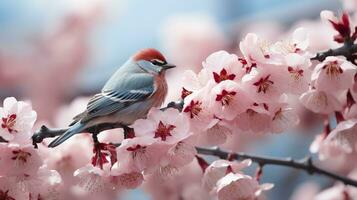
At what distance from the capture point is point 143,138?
105cm

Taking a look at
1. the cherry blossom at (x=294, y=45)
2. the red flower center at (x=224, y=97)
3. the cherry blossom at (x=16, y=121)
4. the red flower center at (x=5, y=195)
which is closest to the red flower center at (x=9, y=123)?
the cherry blossom at (x=16, y=121)

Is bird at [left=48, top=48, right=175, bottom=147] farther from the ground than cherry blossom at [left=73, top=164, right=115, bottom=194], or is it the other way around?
bird at [left=48, top=48, right=175, bottom=147]

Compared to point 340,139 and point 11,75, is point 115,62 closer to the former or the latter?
point 11,75

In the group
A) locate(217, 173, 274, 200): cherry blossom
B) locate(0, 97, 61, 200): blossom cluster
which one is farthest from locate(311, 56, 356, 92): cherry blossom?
locate(0, 97, 61, 200): blossom cluster

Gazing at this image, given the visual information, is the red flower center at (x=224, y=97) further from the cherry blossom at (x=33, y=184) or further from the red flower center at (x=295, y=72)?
the cherry blossom at (x=33, y=184)

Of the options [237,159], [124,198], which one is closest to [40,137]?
[237,159]

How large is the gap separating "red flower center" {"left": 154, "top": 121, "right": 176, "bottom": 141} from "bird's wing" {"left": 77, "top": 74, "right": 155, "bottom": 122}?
10cm

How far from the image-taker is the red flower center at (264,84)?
3.44 ft

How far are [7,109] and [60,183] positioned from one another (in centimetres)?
17

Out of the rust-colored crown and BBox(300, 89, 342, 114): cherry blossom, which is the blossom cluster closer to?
the rust-colored crown

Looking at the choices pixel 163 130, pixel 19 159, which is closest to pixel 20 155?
pixel 19 159

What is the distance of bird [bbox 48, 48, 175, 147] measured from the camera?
113cm

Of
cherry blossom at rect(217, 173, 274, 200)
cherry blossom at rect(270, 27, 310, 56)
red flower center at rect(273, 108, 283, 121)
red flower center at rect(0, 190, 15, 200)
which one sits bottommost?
cherry blossom at rect(217, 173, 274, 200)

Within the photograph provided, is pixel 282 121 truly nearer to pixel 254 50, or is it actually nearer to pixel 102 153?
pixel 254 50
